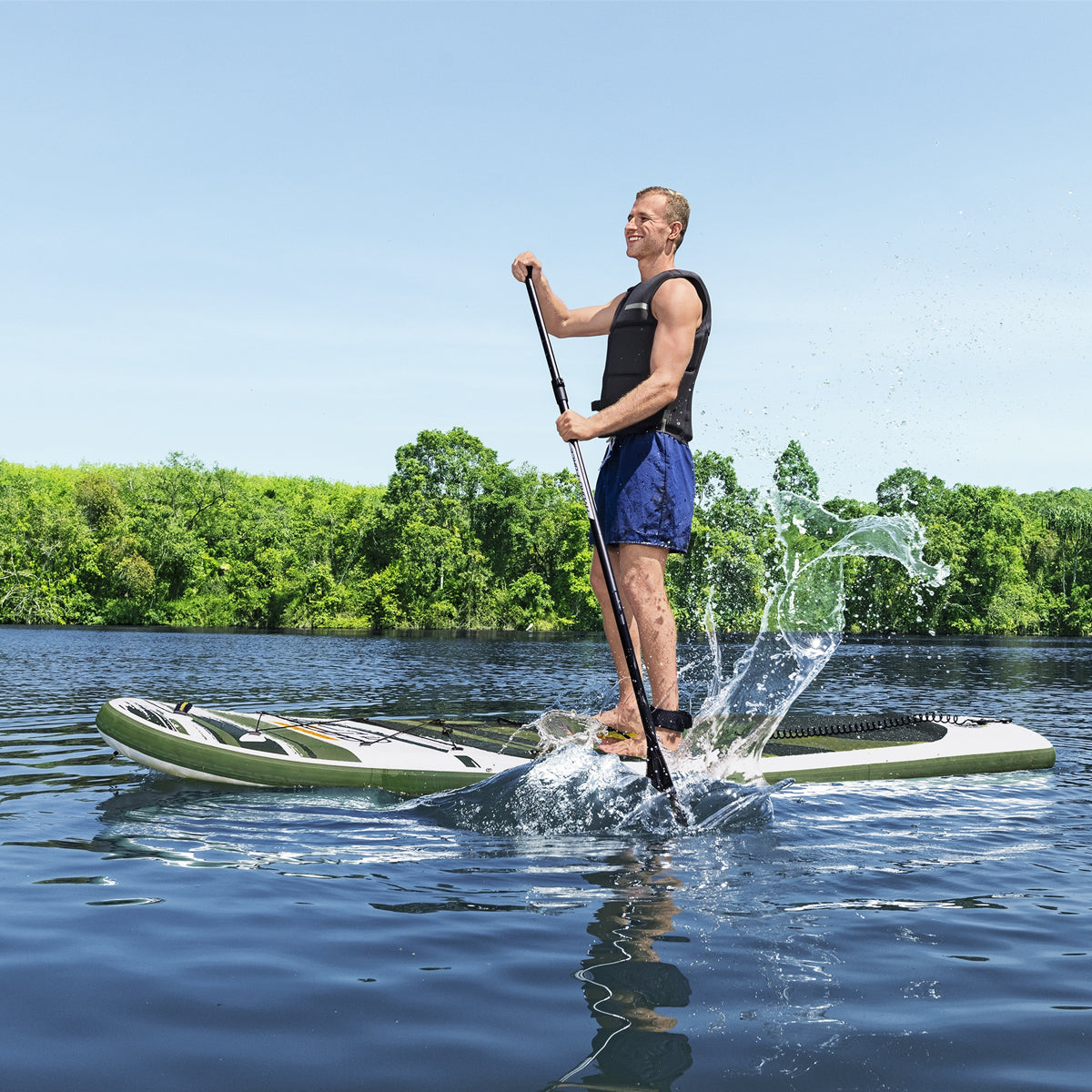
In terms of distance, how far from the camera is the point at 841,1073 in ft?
7.88

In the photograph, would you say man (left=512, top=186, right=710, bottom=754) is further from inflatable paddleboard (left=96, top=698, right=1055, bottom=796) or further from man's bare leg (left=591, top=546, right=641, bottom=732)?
inflatable paddleboard (left=96, top=698, right=1055, bottom=796)

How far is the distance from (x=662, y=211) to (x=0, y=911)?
4.59 m

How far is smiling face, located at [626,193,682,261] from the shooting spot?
224 inches

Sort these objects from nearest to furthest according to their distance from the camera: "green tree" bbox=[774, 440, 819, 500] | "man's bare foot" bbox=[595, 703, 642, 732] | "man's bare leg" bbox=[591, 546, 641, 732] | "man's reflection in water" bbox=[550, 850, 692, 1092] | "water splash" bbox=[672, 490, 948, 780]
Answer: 1. "man's reflection in water" bbox=[550, 850, 692, 1092]
2. "man's bare leg" bbox=[591, 546, 641, 732]
3. "man's bare foot" bbox=[595, 703, 642, 732]
4. "water splash" bbox=[672, 490, 948, 780]
5. "green tree" bbox=[774, 440, 819, 500]

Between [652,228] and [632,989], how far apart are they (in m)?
4.13

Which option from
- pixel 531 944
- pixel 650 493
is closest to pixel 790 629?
pixel 650 493

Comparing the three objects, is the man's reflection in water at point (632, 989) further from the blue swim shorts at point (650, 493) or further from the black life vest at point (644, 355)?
the black life vest at point (644, 355)

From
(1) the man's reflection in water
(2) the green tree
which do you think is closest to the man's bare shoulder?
(1) the man's reflection in water

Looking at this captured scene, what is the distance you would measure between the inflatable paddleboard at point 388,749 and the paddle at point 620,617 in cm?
21

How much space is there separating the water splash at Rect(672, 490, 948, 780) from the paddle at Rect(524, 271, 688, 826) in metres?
0.39

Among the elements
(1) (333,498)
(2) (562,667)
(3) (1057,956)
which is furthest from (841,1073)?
(1) (333,498)

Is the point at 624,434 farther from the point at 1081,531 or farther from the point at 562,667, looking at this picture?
the point at 1081,531

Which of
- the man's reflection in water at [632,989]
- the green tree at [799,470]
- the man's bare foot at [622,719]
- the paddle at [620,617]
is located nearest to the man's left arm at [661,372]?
the paddle at [620,617]

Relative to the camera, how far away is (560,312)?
634 cm
